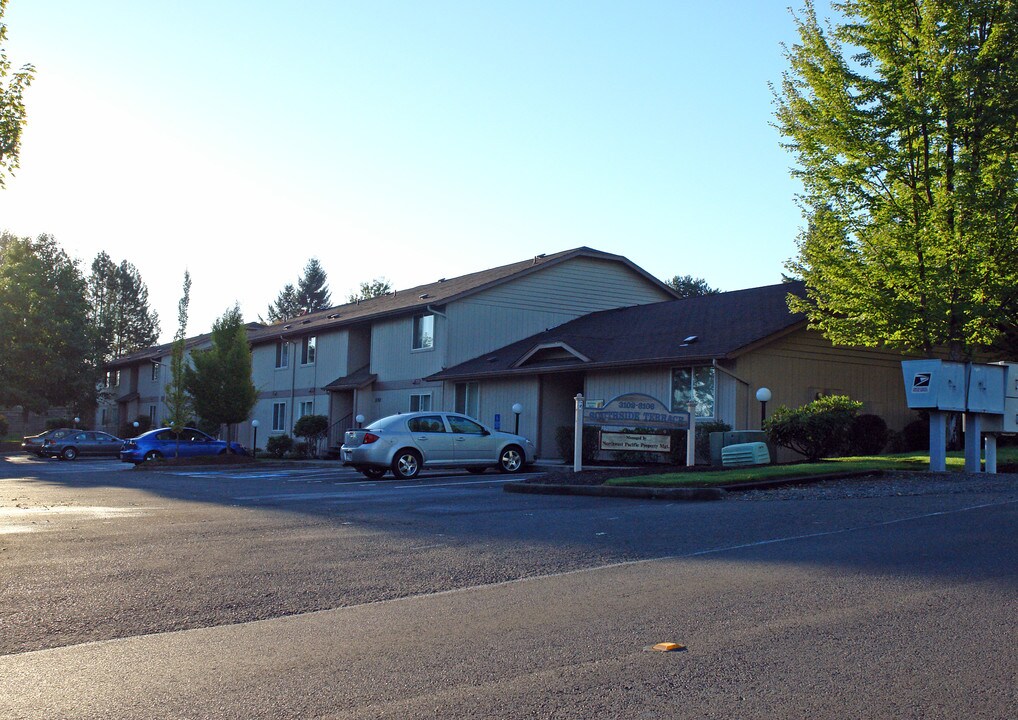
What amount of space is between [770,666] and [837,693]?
19.9 inches

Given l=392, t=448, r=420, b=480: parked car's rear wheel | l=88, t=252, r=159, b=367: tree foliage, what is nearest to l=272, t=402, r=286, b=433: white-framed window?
l=392, t=448, r=420, b=480: parked car's rear wheel

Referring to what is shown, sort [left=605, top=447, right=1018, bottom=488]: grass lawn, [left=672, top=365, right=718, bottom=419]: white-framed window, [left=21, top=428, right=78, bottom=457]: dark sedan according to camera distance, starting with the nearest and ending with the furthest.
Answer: [left=605, top=447, right=1018, bottom=488]: grass lawn < [left=672, top=365, right=718, bottom=419]: white-framed window < [left=21, top=428, right=78, bottom=457]: dark sedan

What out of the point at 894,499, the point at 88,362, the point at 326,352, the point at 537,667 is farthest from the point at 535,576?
the point at 88,362

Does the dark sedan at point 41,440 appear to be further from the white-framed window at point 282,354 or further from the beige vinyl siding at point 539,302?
the beige vinyl siding at point 539,302

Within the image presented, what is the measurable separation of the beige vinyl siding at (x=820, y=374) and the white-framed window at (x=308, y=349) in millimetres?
22256

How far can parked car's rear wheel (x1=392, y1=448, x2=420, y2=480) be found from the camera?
72.0 feet

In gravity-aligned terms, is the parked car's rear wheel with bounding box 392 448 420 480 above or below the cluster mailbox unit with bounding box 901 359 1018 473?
below

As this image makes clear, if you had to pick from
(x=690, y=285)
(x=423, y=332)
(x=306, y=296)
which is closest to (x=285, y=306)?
(x=306, y=296)

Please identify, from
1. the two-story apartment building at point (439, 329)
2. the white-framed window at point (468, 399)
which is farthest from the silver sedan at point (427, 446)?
the white-framed window at point (468, 399)

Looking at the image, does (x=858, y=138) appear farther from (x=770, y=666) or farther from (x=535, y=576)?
(x=770, y=666)

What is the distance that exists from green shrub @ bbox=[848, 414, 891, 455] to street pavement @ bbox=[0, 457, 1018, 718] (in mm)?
12942

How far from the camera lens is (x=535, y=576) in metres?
8.32

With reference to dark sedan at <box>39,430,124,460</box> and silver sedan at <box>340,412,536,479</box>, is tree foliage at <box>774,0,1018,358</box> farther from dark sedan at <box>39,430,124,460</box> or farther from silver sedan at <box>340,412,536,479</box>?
dark sedan at <box>39,430,124,460</box>

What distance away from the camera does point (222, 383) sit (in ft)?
130
